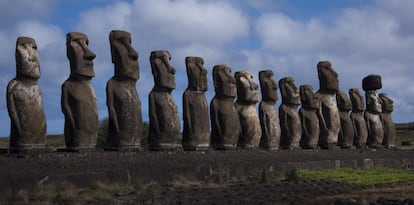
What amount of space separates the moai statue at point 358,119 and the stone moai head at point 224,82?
24.8 feet

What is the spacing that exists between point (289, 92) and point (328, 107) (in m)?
2.41

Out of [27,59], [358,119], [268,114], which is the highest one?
[27,59]

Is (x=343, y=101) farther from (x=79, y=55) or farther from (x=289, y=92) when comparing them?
(x=79, y=55)

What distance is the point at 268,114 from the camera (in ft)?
59.2

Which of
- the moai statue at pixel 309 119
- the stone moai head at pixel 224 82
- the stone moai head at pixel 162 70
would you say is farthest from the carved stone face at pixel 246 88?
the stone moai head at pixel 162 70

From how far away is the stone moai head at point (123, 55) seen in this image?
13.3 m

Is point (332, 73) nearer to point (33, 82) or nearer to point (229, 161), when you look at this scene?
point (229, 161)

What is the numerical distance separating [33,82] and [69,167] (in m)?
1.68

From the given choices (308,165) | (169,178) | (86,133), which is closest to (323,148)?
(308,165)

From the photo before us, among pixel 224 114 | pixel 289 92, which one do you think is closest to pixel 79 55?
pixel 224 114

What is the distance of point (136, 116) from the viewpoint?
1309cm

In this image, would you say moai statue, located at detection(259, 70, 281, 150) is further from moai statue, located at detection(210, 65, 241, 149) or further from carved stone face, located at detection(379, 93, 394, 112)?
carved stone face, located at detection(379, 93, 394, 112)

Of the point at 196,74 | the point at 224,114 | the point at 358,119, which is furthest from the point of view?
the point at 358,119

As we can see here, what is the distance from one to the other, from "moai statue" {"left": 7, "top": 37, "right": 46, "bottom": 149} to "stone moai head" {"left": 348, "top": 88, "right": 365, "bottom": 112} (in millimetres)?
14199
